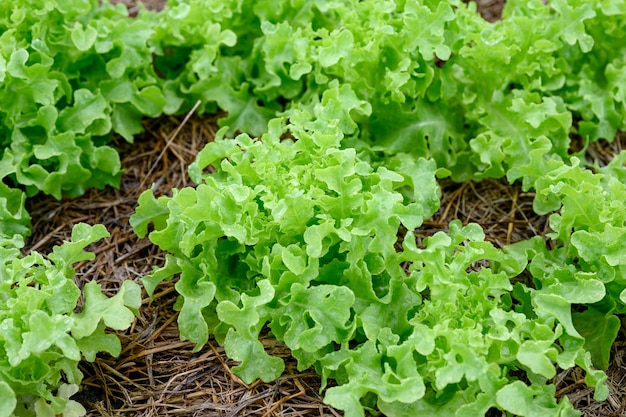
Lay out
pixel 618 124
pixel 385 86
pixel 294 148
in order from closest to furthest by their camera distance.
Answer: pixel 294 148
pixel 385 86
pixel 618 124

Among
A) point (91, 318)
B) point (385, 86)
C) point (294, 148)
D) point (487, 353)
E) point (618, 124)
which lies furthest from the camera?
point (618, 124)

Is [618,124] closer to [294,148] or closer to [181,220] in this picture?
[294,148]

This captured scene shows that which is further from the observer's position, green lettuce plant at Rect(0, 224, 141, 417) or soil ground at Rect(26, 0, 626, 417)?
soil ground at Rect(26, 0, 626, 417)

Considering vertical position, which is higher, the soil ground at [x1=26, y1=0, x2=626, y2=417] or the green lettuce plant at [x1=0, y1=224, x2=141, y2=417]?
the green lettuce plant at [x1=0, y1=224, x2=141, y2=417]

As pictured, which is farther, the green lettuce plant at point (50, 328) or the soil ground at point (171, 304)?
the soil ground at point (171, 304)

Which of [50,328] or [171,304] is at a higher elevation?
[50,328]

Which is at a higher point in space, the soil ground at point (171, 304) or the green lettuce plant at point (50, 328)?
the green lettuce plant at point (50, 328)

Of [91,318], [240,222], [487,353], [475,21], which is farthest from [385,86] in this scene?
[91,318]

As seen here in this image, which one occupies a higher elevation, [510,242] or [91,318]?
[91,318]
